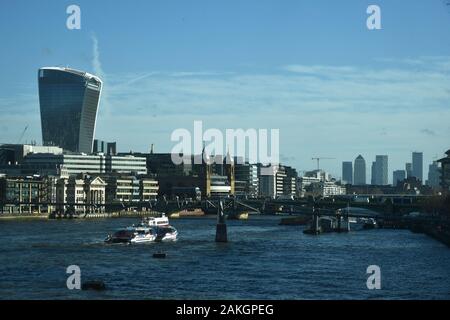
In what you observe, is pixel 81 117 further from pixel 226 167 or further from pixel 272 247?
pixel 272 247

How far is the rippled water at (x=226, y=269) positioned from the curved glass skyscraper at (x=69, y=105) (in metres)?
81.0

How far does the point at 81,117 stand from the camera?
396ft

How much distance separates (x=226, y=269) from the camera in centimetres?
2612

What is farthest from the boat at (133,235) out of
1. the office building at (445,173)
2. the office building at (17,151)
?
the office building at (17,151)

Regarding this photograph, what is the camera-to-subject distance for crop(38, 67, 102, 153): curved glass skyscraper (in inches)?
4702

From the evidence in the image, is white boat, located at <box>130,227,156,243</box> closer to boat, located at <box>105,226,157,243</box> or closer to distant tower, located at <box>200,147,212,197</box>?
boat, located at <box>105,226,157,243</box>

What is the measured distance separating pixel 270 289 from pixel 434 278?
5.71m

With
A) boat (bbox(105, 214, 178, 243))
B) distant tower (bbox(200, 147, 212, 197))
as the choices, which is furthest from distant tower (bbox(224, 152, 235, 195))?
boat (bbox(105, 214, 178, 243))

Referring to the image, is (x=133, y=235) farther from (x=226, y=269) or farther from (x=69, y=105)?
(x=69, y=105)

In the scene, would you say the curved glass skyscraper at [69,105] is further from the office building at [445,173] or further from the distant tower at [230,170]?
the office building at [445,173]

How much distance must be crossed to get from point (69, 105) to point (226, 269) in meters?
95.7

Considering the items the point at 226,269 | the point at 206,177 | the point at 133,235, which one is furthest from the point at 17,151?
the point at 226,269

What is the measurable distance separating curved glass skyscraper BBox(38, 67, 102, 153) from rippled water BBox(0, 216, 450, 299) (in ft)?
266
